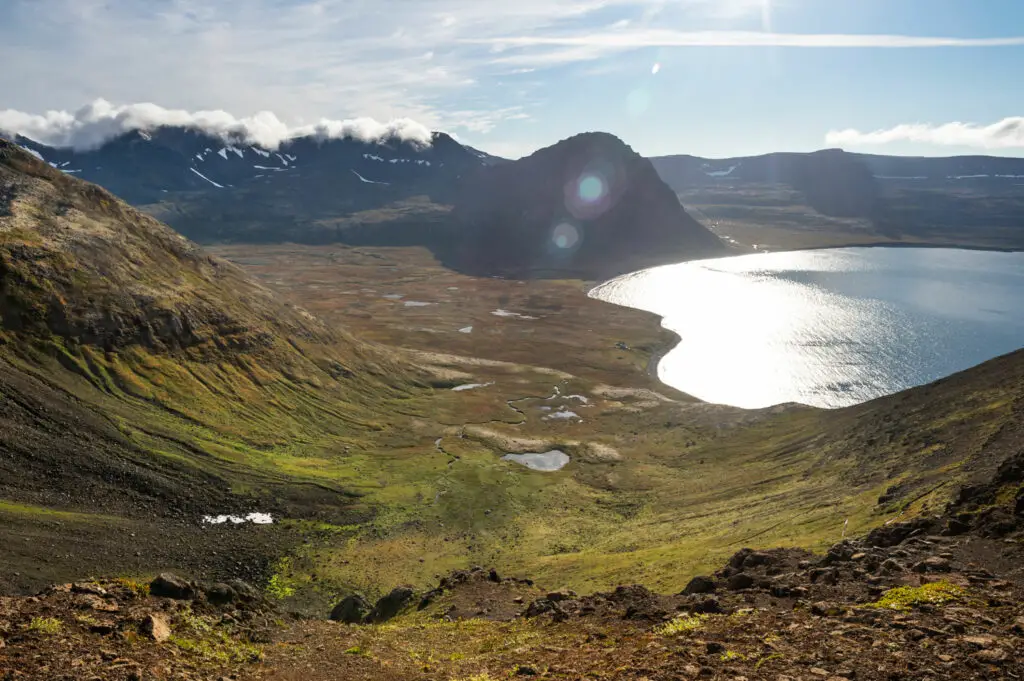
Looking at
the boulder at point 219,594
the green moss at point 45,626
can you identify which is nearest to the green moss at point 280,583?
the boulder at point 219,594

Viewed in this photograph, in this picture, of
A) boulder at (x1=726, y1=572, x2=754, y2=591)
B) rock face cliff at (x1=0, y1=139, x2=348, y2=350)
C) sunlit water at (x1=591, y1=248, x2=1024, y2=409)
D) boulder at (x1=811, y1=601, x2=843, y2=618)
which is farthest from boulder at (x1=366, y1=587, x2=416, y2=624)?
sunlit water at (x1=591, y1=248, x2=1024, y2=409)

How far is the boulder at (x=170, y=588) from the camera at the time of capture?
25.8m

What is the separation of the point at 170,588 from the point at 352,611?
54.0 ft

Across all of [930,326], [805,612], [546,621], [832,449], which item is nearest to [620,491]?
[832,449]

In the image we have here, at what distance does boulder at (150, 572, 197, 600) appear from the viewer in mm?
25750

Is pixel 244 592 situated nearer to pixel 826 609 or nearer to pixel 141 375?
pixel 826 609

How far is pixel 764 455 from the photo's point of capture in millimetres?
78500

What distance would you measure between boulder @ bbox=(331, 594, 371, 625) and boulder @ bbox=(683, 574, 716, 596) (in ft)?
73.4

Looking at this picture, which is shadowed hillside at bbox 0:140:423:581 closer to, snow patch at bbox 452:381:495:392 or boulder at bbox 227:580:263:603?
snow patch at bbox 452:381:495:392

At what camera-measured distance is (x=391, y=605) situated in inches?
1524

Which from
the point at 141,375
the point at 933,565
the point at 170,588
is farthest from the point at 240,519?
the point at 933,565

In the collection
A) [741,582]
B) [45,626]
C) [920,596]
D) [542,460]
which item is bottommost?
[542,460]

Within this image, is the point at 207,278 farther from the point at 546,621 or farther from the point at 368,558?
the point at 546,621

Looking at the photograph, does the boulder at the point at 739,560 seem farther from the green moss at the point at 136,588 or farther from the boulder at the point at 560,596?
the green moss at the point at 136,588
